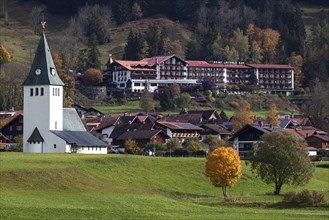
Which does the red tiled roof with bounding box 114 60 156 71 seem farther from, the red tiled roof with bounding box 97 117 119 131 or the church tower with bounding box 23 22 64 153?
the church tower with bounding box 23 22 64 153

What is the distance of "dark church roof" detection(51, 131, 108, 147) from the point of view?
8381cm

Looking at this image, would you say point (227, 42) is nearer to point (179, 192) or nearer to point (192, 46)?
point (192, 46)

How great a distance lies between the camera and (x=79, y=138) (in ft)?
281

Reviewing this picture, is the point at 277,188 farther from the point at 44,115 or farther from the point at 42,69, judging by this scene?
the point at 42,69

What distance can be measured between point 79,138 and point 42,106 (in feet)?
13.4

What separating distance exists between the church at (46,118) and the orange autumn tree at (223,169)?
17.6m

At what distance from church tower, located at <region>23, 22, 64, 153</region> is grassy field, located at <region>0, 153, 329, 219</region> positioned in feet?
25.3

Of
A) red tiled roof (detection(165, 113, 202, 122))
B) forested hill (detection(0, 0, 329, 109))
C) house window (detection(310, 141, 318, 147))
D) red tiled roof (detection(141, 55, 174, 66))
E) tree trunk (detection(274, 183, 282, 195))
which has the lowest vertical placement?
tree trunk (detection(274, 183, 282, 195))

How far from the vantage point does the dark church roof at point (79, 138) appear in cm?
8381

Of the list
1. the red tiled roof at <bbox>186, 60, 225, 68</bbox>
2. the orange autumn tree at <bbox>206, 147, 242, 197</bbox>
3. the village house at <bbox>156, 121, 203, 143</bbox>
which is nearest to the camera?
the orange autumn tree at <bbox>206, 147, 242, 197</bbox>

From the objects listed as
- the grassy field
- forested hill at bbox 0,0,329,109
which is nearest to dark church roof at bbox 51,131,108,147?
the grassy field

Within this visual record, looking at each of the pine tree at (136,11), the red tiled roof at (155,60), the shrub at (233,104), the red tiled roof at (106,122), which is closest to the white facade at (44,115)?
the red tiled roof at (106,122)

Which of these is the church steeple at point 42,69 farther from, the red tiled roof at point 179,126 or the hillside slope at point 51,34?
the hillside slope at point 51,34

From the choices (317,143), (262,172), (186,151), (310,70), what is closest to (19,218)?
(262,172)
